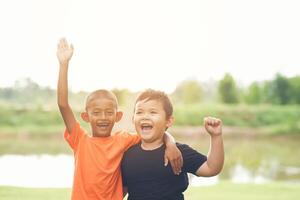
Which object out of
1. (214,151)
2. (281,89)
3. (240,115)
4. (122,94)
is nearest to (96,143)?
(214,151)

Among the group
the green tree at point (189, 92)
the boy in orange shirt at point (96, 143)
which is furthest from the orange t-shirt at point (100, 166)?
the green tree at point (189, 92)

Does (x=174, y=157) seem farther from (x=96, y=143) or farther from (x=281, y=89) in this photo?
(x=281, y=89)

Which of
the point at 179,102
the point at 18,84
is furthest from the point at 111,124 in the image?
the point at 179,102

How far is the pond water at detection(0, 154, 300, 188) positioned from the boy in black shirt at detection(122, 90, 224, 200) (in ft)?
14.7

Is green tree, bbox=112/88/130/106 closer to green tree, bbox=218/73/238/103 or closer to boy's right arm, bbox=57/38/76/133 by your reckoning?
green tree, bbox=218/73/238/103

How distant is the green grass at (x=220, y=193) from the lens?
510 cm

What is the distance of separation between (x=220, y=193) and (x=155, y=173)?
3594mm

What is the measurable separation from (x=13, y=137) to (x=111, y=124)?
53.1 ft

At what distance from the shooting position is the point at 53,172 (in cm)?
863

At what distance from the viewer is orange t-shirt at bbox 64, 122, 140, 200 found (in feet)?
6.95

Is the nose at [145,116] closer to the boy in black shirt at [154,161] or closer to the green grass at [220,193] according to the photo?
the boy in black shirt at [154,161]

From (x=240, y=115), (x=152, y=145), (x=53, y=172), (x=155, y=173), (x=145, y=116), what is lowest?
(x=53, y=172)

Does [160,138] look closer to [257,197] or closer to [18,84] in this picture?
[257,197]

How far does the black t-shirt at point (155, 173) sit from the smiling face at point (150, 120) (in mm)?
56
